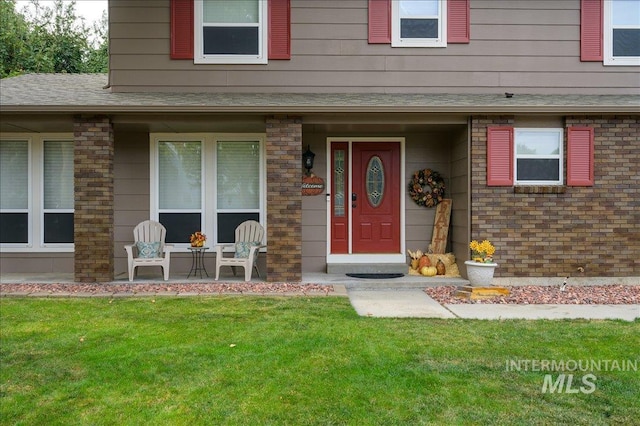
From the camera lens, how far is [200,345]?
375cm

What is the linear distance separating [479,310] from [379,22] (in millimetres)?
4700

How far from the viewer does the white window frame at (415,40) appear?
24.3 feet

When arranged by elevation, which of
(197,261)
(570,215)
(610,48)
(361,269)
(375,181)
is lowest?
(361,269)

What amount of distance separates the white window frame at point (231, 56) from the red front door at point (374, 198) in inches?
81.9

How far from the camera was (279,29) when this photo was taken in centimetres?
741

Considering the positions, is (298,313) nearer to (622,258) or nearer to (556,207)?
(556,207)

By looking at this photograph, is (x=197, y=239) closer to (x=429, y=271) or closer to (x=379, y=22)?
(x=429, y=271)

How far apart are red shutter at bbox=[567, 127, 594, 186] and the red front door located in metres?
2.51

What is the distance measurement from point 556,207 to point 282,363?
515 centimetres

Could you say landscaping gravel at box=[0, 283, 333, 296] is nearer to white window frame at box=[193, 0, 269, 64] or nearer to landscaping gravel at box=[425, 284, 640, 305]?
landscaping gravel at box=[425, 284, 640, 305]

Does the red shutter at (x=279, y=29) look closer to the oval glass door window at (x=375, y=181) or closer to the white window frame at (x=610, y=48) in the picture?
the oval glass door window at (x=375, y=181)

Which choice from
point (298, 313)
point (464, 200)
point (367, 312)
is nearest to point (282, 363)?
point (298, 313)

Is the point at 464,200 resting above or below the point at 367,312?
above

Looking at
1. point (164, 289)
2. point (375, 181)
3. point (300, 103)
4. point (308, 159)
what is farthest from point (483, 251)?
point (164, 289)
